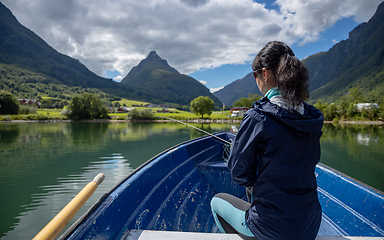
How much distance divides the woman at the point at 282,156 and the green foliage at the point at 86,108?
2576 inches

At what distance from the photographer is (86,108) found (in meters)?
59.5

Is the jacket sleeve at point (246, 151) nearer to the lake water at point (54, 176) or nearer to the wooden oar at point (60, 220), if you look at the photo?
the wooden oar at point (60, 220)

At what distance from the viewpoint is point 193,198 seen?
3521 mm

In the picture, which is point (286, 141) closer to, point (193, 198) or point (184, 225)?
point (184, 225)

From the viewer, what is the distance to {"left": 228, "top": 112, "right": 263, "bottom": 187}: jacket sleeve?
131cm

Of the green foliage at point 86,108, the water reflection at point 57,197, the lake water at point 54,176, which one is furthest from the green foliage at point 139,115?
the water reflection at point 57,197

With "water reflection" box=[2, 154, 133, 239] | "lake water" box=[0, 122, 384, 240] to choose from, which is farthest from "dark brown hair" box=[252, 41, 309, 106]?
"water reflection" box=[2, 154, 133, 239]

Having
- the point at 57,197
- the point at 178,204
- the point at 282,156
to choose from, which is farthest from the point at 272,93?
the point at 57,197

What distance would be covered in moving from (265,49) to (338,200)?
8.75 feet

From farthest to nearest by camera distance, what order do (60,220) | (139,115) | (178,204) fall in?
(139,115), (178,204), (60,220)

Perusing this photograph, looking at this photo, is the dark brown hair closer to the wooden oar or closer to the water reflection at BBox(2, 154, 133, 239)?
the wooden oar

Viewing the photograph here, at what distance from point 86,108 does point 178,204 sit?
2541 inches

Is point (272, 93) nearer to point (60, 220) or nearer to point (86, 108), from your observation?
point (60, 220)

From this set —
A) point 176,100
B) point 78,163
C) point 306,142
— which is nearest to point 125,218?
point 306,142
